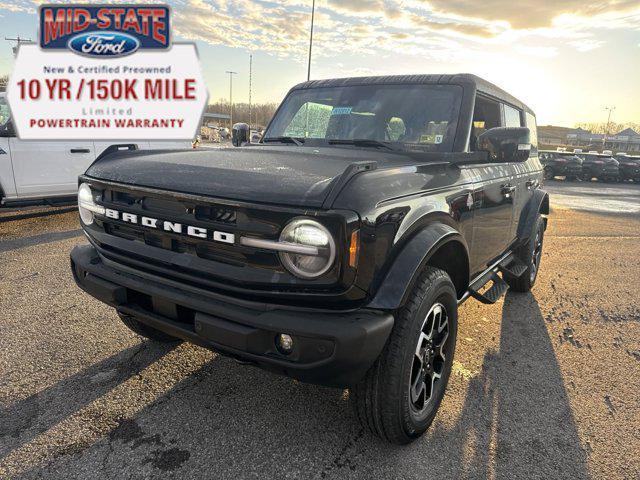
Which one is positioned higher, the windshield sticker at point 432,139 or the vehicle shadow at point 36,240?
the windshield sticker at point 432,139

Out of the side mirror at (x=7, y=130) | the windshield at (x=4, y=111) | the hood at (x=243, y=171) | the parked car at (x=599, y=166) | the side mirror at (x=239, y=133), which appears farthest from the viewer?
the parked car at (x=599, y=166)

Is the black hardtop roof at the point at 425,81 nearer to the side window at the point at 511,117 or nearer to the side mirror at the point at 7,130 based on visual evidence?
the side window at the point at 511,117

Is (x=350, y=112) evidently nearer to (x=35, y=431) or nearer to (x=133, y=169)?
(x=133, y=169)

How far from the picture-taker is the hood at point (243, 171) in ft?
5.98

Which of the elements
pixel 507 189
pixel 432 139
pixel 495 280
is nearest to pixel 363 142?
pixel 432 139

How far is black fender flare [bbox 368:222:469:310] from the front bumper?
0.07 m

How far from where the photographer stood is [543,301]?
4594 millimetres

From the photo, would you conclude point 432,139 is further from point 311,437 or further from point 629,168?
point 629,168

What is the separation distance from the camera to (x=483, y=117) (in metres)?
3.30

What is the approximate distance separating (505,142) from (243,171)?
1.69 metres

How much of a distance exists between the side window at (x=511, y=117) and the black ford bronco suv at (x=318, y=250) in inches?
41.8

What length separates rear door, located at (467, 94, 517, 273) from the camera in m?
2.92

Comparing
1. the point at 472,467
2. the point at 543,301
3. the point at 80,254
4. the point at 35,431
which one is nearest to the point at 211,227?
the point at 80,254

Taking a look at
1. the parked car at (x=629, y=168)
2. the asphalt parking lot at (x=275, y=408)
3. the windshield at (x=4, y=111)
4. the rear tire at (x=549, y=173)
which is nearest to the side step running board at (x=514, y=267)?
the asphalt parking lot at (x=275, y=408)
